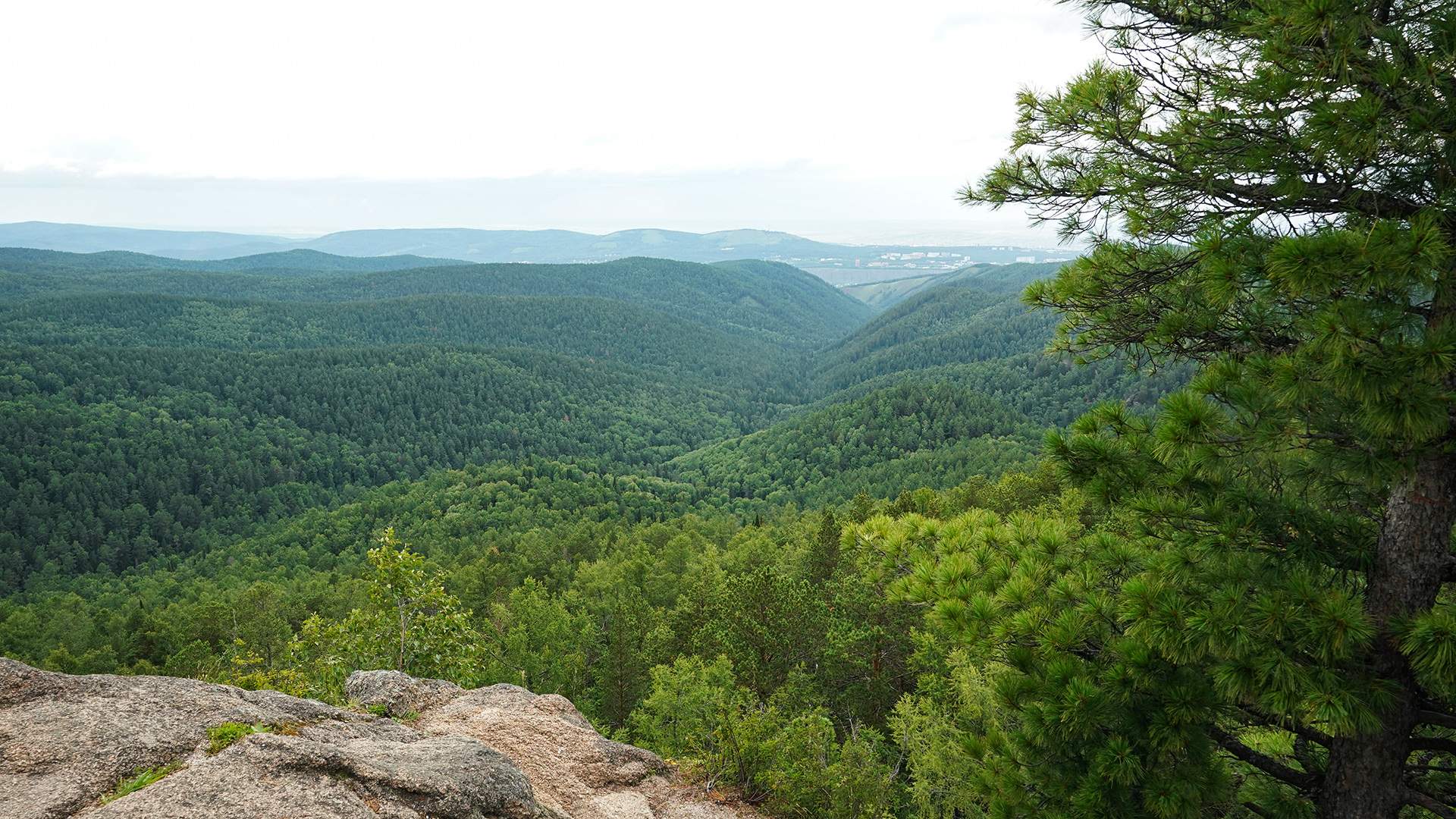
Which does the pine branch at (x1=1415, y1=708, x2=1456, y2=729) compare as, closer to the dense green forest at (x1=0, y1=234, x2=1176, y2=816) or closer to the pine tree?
the pine tree

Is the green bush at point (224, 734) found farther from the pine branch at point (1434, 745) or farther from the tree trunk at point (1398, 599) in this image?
the pine branch at point (1434, 745)

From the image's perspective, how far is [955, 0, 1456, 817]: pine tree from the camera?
5.11 meters

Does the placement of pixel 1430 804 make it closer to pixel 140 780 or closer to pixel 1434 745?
pixel 1434 745

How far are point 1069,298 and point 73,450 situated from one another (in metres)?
215

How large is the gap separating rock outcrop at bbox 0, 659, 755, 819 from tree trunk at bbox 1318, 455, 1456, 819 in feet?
28.1

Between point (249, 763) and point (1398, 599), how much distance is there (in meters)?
10.6

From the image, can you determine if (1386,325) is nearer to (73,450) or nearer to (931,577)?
(931,577)

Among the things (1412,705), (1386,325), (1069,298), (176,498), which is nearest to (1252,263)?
(1386,325)

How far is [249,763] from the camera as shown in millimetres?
7055

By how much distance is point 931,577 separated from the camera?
7895 millimetres

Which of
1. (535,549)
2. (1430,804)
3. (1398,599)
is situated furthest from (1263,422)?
(535,549)

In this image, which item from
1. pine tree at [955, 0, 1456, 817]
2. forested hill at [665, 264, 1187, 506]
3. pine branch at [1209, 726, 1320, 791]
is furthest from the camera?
forested hill at [665, 264, 1187, 506]

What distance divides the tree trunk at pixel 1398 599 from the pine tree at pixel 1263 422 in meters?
0.02

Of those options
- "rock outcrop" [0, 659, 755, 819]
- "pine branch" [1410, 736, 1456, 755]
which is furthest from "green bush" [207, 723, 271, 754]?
"pine branch" [1410, 736, 1456, 755]
